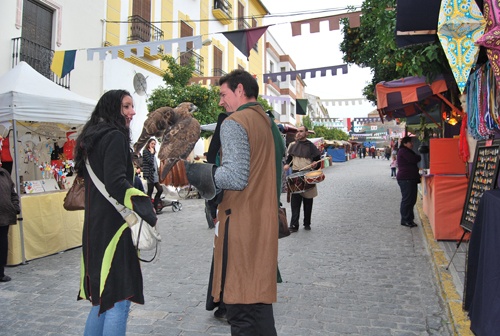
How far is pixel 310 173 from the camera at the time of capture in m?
6.57

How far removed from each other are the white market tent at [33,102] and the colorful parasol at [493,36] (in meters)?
5.29

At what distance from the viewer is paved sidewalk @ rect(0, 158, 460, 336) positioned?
3.24 metres

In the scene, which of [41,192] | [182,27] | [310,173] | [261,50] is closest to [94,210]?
[41,192]

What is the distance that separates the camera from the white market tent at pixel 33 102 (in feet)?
16.9

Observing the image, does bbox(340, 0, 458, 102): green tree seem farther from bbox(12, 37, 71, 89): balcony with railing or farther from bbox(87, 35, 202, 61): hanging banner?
bbox(12, 37, 71, 89): balcony with railing

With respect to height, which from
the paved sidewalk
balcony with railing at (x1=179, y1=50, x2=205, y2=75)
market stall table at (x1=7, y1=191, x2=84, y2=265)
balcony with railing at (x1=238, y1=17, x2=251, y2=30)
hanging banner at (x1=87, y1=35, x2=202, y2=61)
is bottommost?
the paved sidewalk

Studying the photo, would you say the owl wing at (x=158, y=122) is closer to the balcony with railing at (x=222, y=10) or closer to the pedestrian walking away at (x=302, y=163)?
the pedestrian walking away at (x=302, y=163)

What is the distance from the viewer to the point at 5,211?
15.0ft

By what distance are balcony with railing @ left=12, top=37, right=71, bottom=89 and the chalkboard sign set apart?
10.7 meters

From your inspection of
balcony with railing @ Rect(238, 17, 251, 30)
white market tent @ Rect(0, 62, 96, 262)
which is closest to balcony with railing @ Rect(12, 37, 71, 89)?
white market tent @ Rect(0, 62, 96, 262)

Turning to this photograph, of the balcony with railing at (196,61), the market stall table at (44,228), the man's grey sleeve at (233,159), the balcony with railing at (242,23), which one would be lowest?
the market stall table at (44,228)

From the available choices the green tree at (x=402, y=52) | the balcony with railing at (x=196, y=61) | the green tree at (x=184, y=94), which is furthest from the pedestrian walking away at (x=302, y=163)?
the balcony with railing at (x=196, y=61)

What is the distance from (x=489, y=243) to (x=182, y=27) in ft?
57.5

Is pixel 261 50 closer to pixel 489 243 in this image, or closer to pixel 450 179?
pixel 450 179
